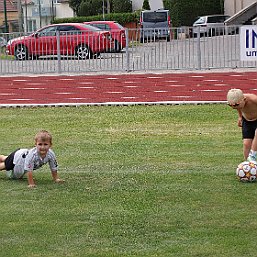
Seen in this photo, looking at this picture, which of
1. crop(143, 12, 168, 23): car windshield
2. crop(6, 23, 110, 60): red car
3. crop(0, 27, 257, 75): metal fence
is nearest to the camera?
crop(0, 27, 257, 75): metal fence

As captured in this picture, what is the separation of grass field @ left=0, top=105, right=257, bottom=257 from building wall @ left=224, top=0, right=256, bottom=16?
43.1 metres

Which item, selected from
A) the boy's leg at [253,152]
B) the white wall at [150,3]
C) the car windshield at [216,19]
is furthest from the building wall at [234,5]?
the boy's leg at [253,152]

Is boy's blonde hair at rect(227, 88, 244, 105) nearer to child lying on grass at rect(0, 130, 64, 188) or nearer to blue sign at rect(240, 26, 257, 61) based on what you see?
child lying on grass at rect(0, 130, 64, 188)

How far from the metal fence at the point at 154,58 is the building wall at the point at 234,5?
29.9m

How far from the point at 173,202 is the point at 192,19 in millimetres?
54465

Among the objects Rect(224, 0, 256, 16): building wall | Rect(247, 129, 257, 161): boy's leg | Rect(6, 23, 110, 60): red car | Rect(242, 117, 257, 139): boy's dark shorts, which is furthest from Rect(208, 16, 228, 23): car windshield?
Rect(247, 129, 257, 161): boy's leg

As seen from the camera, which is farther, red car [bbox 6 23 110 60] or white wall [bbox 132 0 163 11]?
white wall [bbox 132 0 163 11]

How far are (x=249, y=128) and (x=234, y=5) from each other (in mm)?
50044

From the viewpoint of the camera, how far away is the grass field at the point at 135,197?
7125mm

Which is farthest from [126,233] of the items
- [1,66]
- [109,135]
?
[1,66]

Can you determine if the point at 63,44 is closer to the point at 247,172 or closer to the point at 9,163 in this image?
the point at 9,163

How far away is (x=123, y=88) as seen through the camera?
2125 cm

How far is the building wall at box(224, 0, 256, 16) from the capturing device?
56675 mm

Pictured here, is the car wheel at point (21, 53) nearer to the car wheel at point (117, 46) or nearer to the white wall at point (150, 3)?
the car wheel at point (117, 46)
